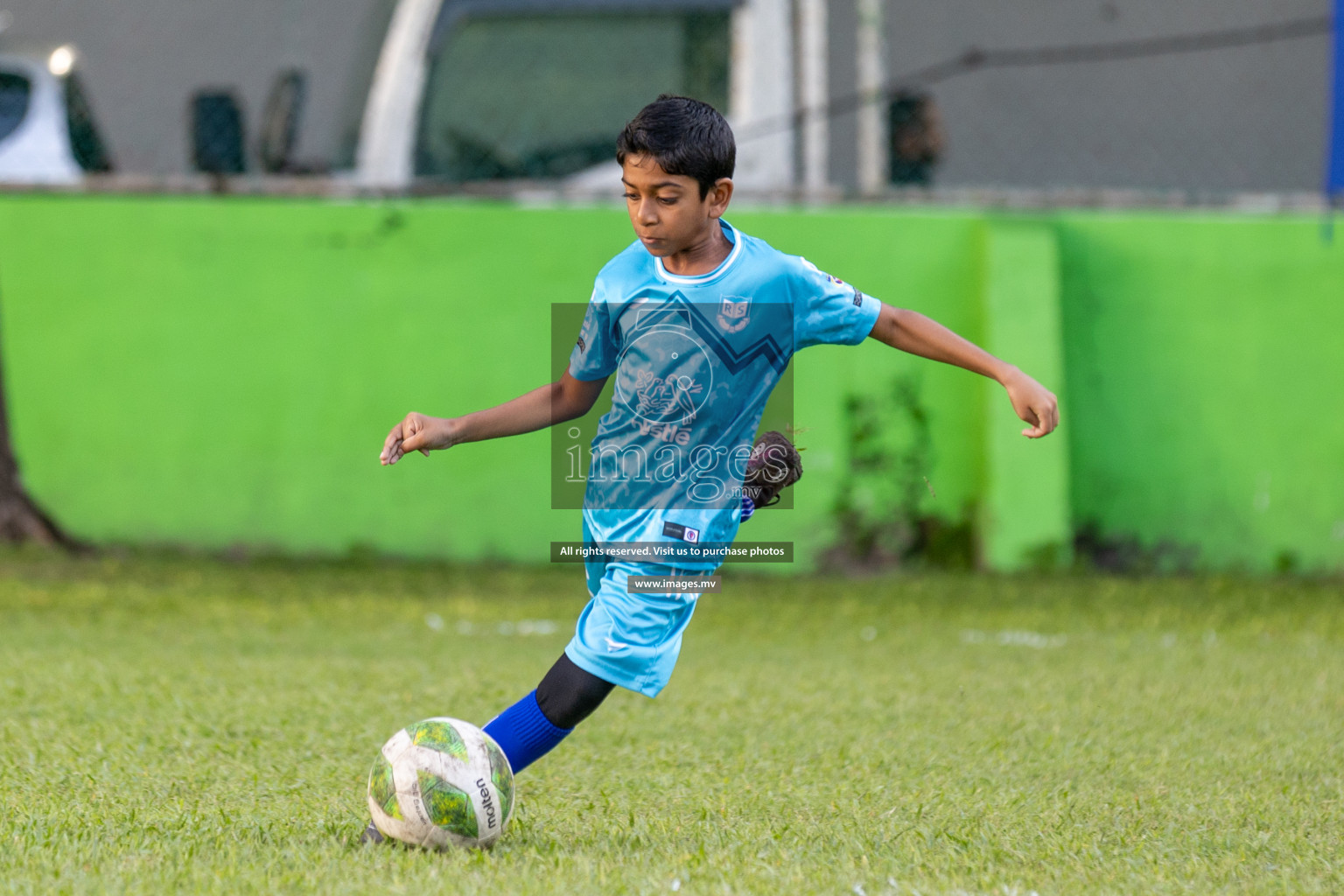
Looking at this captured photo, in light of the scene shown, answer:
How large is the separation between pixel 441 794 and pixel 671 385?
941mm

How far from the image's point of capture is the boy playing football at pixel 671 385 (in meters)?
3.05

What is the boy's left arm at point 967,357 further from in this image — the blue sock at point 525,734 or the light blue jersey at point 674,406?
the blue sock at point 525,734

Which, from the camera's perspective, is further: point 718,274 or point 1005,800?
point 1005,800

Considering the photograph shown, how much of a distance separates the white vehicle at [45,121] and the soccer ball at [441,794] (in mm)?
6159

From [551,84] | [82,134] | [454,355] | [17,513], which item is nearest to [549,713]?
[454,355]

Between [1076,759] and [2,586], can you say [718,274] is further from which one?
[2,586]

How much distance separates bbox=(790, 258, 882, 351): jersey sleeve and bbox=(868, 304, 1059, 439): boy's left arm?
0.04 metres

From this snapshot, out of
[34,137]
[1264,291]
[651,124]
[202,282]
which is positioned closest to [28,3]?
[34,137]

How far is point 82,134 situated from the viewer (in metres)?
8.34

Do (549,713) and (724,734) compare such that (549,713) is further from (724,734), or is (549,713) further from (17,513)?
(17,513)

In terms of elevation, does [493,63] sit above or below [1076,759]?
above

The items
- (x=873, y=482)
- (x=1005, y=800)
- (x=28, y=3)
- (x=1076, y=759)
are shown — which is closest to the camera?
(x=1005, y=800)

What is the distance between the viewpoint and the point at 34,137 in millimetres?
8242

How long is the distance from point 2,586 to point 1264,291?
6.26 m
